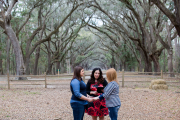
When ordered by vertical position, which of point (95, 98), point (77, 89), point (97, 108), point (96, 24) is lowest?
point (97, 108)

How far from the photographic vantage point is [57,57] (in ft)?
104

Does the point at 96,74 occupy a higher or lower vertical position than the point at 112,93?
higher

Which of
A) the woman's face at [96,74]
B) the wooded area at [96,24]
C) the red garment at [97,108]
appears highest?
the wooded area at [96,24]

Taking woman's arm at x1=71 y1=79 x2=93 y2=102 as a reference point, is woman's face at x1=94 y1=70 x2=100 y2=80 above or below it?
above

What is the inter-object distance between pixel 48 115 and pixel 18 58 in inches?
509

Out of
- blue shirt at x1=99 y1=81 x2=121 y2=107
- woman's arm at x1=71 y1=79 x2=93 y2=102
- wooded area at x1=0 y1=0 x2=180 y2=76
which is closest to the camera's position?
woman's arm at x1=71 y1=79 x2=93 y2=102

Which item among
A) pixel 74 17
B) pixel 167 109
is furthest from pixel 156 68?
pixel 167 109

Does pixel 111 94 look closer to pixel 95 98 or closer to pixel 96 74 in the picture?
pixel 95 98

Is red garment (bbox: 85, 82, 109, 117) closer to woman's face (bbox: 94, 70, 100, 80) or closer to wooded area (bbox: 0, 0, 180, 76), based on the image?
woman's face (bbox: 94, 70, 100, 80)

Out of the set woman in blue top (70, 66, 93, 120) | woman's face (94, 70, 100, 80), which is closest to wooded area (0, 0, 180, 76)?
woman's face (94, 70, 100, 80)

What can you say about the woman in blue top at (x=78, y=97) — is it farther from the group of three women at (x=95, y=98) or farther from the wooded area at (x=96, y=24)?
the wooded area at (x=96, y=24)

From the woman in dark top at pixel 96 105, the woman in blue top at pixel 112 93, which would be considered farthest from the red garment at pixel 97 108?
the woman in blue top at pixel 112 93

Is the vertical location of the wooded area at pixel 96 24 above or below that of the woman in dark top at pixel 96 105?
above

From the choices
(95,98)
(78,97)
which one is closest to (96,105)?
(95,98)
